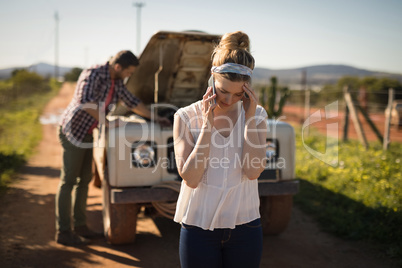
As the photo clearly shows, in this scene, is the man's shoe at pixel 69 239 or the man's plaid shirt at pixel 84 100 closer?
the man's plaid shirt at pixel 84 100

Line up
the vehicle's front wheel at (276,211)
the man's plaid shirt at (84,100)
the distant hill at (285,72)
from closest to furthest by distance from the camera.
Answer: the man's plaid shirt at (84,100) → the vehicle's front wheel at (276,211) → the distant hill at (285,72)

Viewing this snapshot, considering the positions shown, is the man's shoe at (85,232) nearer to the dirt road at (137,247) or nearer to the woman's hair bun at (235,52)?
the dirt road at (137,247)

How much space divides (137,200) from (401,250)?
2.80 m

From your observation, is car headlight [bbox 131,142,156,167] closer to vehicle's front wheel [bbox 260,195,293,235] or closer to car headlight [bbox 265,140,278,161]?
car headlight [bbox 265,140,278,161]

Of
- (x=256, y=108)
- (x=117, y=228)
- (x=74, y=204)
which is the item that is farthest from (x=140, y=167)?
(x=256, y=108)

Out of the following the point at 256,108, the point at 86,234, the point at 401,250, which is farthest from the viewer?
the point at 86,234

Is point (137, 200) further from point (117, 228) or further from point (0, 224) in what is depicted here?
point (0, 224)

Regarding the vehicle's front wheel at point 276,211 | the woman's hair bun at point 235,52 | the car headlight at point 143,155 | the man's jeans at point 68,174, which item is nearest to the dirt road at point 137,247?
the vehicle's front wheel at point 276,211

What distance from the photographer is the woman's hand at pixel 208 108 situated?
2.01 metres

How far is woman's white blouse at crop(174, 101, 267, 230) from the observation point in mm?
2086

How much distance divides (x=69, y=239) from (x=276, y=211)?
2.36m

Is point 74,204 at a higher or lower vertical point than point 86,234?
higher

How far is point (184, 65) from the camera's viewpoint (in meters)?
5.07

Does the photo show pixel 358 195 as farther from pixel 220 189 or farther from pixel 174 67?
pixel 220 189
